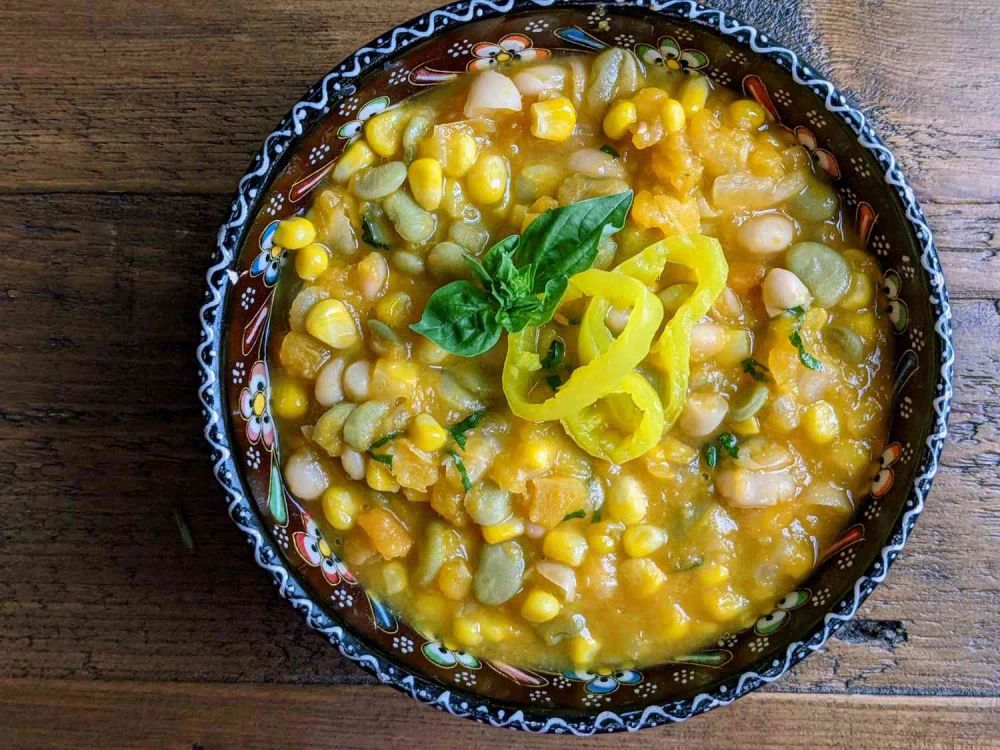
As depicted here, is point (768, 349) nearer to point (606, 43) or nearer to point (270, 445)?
point (606, 43)

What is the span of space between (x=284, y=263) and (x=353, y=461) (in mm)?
801

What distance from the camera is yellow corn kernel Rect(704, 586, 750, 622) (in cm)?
337

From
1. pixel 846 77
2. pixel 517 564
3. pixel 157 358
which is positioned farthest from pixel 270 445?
pixel 846 77

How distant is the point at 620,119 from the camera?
10.7ft

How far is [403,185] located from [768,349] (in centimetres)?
150

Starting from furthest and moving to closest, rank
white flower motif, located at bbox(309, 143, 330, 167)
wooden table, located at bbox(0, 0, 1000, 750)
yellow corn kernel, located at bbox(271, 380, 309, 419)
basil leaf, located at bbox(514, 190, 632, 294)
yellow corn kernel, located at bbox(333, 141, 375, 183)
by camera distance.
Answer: wooden table, located at bbox(0, 0, 1000, 750)
yellow corn kernel, located at bbox(271, 380, 309, 419)
yellow corn kernel, located at bbox(333, 141, 375, 183)
white flower motif, located at bbox(309, 143, 330, 167)
basil leaf, located at bbox(514, 190, 632, 294)

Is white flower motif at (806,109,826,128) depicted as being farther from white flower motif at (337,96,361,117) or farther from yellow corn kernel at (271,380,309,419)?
yellow corn kernel at (271,380,309,419)

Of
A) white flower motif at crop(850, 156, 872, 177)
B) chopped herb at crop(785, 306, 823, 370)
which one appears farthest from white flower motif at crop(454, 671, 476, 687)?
white flower motif at crop(850, 156, 872, 177)

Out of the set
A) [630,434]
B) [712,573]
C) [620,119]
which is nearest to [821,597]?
[712,573]

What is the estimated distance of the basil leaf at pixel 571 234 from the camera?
297 cm

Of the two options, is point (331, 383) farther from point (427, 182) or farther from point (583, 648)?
point (583, 648)

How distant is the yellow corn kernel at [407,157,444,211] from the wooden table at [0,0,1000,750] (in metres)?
0.83

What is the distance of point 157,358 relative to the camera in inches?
146

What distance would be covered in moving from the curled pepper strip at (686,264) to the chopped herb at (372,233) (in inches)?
35.0
